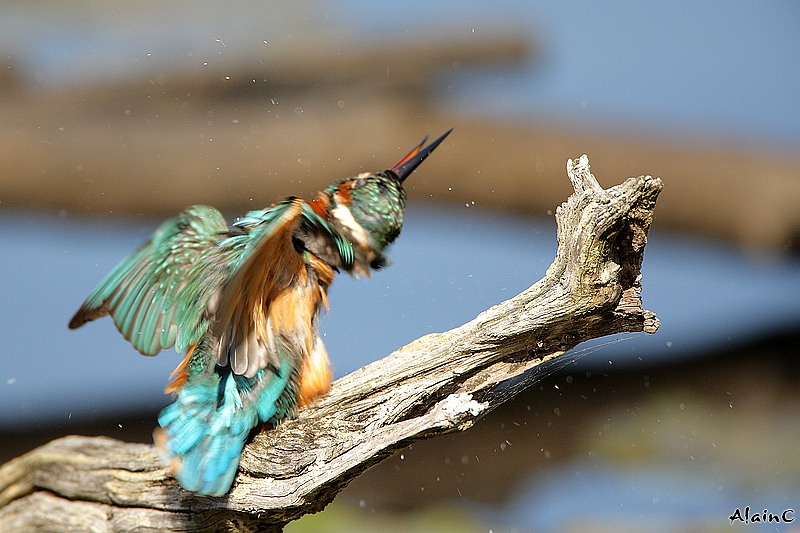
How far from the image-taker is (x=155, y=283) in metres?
1.62

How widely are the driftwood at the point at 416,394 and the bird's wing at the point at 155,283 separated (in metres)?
0.23

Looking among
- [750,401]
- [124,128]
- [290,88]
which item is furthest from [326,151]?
[750,401]

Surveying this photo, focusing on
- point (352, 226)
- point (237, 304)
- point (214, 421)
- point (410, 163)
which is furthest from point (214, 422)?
point (410, 163)

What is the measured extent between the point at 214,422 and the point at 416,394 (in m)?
0.32

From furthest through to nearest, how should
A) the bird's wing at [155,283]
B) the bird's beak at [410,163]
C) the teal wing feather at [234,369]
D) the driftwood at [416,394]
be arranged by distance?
the bird's beak at [410,163], the bird's wing at [155,283], the teal wing feather at [234,369], the driftwood at [416,394]

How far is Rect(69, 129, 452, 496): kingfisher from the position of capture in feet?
4.56

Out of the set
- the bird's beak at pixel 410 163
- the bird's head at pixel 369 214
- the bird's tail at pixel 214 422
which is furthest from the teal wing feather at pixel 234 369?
the bird's beak at pixel 410 163

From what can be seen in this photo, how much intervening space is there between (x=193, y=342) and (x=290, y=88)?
7.90ft

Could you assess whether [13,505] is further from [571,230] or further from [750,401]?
[750,401]

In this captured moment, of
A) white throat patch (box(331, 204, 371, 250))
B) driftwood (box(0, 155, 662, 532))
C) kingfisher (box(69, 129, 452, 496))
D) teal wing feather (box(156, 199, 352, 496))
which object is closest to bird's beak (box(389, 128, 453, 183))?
kingfisher (box(69, 129, 452, 496))

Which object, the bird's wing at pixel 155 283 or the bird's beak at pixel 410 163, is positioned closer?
the bird's wing at pixel 155 283

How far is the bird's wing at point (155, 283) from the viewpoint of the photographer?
1570 millimetres

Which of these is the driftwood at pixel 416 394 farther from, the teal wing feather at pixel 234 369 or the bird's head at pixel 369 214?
the bird's head at pixel 369 214

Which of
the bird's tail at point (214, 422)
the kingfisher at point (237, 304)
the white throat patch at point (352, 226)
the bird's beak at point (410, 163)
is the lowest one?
the bird's tail at point (214, 422)
